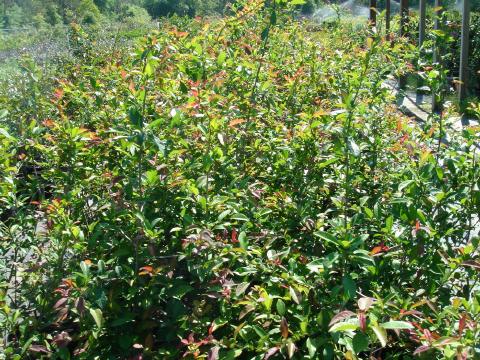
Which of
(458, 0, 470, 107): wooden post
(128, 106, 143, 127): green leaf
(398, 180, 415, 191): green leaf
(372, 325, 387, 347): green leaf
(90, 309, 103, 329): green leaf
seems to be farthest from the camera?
(458, 0, 470, 107): wooden post

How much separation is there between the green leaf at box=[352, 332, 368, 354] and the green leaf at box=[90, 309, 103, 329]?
Result: 2.65ft

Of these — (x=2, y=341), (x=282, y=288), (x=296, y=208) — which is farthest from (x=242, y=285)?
(x=2, y=341)

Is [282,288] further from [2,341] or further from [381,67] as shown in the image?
[381,67]

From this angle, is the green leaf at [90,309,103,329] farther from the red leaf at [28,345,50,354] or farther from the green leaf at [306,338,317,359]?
the green leaf at [306,338,317,359]

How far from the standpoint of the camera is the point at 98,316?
1931 mm

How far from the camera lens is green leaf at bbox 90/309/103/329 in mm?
1917

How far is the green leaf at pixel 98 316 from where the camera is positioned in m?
1.92

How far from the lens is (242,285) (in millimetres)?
1906

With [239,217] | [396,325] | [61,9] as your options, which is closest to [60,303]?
[239,217]

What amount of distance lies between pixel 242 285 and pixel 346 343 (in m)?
0.38

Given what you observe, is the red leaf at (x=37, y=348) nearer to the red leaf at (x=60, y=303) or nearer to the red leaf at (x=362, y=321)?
the red leaf at (x=60, y=303)

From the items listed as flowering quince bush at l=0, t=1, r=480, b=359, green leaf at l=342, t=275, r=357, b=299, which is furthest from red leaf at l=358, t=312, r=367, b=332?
green leaf at l=342, t=275, r=357, b=299

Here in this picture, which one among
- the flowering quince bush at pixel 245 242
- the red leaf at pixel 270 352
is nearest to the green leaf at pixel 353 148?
the flowering quince bush at pixel 245 242

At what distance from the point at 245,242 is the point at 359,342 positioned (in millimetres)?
541
